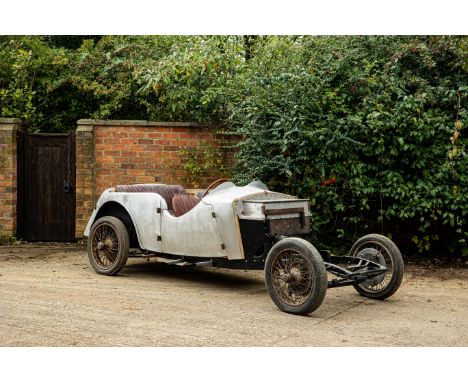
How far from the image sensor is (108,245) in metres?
7.61

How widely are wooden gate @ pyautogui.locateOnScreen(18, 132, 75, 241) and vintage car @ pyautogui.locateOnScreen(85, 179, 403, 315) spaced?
2555 millimetres

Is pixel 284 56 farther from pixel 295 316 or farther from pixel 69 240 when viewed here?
pixel 295 316

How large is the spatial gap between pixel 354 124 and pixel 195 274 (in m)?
2.85

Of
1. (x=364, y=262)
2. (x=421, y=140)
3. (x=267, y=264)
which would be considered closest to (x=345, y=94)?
(x=421, y=140)

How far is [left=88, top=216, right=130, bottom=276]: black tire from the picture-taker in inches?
292

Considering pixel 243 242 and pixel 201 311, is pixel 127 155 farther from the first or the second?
pixel 201 311

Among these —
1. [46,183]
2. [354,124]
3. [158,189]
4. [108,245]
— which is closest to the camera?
[108,245]

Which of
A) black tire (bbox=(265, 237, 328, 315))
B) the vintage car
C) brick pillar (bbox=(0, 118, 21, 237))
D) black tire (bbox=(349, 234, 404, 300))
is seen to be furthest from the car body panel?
Answer: brick pillar (bbox=(0, 118, 21, 237))

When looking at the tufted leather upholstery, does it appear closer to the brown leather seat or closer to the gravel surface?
the brown leather seat

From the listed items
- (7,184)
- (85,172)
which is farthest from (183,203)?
(7,184)

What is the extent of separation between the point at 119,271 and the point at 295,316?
293cm

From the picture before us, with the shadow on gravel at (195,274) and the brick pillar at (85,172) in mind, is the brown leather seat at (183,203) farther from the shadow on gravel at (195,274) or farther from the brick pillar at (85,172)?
the brick pillar at (85,172)

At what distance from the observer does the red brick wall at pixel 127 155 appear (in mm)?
9977

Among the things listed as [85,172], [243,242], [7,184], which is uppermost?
[85,172]
